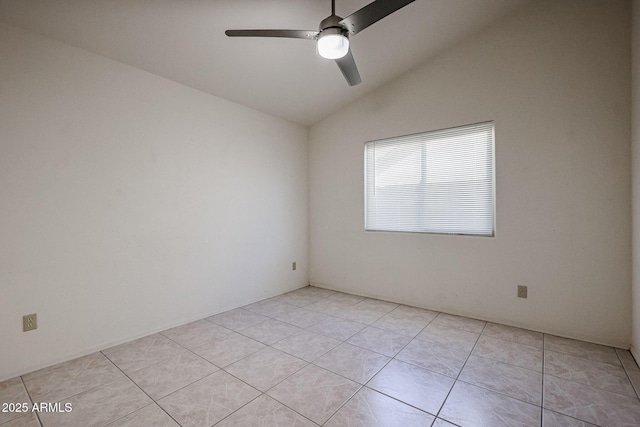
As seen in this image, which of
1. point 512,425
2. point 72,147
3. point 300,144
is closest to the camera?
point 512,425

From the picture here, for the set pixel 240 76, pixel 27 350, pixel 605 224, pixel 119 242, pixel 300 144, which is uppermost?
pixel 240 76

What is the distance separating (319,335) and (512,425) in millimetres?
1519

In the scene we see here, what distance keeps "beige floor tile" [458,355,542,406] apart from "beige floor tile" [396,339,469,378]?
0.21 feet

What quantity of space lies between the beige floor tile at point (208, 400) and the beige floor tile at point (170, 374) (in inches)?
2.8

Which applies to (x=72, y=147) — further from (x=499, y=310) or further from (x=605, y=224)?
(x=605, y=224)

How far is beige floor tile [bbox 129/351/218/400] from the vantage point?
181 centimetres

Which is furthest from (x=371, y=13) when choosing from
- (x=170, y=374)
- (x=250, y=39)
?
(x=170, y=374)

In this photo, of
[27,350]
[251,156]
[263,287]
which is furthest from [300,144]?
[27,350]

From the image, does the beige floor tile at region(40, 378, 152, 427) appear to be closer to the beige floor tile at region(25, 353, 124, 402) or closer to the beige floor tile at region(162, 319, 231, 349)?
the beige floor tile at region(25, 353, 124, 402)

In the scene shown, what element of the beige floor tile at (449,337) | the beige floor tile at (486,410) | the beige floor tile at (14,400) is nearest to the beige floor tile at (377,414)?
the beige floor tile at (486,410)

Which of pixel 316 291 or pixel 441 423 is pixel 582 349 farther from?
pixel 316 291

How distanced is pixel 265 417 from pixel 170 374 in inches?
33.9

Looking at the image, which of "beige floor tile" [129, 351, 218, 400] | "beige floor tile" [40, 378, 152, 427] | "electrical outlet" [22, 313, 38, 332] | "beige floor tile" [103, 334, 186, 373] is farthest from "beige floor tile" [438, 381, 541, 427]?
"electrical outlet" [22, 313, 38, 332]

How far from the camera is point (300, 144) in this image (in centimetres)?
425
